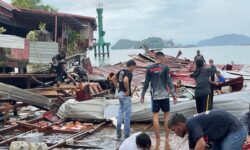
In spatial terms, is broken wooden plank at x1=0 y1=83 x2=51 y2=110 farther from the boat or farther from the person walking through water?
the person walking through water

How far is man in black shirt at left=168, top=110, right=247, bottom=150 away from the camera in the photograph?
5559 mm

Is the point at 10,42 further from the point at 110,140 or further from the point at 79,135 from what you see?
the point at 110,140

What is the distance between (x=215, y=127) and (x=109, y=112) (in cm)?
751

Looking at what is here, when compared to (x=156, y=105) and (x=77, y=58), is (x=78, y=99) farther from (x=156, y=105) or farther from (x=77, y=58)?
(x=77, y=58)

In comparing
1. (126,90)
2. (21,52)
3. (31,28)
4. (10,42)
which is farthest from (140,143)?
(31,28)

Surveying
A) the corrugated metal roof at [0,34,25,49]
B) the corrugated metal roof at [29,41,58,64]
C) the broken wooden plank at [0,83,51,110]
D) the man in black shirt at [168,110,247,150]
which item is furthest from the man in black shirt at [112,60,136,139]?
the corrugated metal roof at [29,41,58,64]

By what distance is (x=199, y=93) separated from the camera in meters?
10.9

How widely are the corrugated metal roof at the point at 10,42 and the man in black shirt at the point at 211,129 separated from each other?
14.3 meters

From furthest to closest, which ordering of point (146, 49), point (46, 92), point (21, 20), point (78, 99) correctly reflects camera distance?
point (146, 49) < point (21, 20) < point (46, 92) < point (78, 99)

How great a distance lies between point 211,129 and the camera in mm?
5816

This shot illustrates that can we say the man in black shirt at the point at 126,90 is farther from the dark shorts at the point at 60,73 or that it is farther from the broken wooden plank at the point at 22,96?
the dark shorts at the point at 60,73

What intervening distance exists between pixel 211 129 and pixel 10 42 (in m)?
14.8

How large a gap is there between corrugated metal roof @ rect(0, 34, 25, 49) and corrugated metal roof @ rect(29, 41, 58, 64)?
5.65 ft

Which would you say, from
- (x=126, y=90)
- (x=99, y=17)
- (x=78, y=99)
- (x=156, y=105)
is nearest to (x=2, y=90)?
(x=78, y=99)
